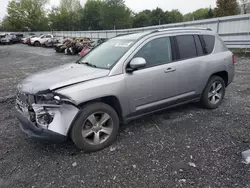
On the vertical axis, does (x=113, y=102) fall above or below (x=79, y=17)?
below

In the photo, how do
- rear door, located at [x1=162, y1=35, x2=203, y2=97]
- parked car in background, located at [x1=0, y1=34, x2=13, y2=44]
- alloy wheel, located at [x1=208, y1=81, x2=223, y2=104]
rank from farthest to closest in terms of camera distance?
parked car in background, located at [x1=0, y1=34, x2=13, y2=44], alloy wheel, located at [x1=208, y1=81, x2=223, y2=104], rear door, located at [x1=162, y1=35, x2=203, y2=97]

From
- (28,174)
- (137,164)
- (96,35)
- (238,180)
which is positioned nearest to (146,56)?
(137,164)

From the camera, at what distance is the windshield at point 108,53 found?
3.52 m

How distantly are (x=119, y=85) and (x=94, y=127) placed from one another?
728 mm

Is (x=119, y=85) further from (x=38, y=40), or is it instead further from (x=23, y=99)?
(x=38, y=40)

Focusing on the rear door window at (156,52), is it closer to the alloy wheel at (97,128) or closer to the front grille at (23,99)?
the alloy wheel at (97,128)

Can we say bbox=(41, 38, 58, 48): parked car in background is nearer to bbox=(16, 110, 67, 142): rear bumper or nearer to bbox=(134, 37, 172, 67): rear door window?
bbox=(134, 37, 172, 67): rear door window

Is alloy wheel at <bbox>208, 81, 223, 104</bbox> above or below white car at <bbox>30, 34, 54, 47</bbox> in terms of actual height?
below

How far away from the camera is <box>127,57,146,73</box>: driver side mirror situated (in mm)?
3274

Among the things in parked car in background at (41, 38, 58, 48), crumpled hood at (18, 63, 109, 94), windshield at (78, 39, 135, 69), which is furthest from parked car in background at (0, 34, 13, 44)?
crumpled hood at (18, 63, 109, 94)

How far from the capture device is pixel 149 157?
3012 millimetres

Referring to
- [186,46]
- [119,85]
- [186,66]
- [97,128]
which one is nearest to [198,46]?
[186,46]

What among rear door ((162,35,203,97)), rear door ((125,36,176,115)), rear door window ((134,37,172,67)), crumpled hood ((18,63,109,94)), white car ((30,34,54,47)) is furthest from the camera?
white car ((30,34,54,47))

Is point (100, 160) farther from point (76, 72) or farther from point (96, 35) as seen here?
point (96, 35)
